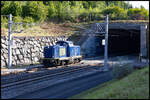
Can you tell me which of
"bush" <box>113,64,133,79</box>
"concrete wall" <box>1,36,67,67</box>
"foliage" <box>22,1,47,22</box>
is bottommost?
"bush" <box>113,64,133,79</box>

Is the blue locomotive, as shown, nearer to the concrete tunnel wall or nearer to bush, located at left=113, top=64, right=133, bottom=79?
the concrete tunnel wall

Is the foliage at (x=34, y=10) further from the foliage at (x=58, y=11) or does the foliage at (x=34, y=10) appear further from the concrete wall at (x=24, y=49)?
the concrete wall at (x=24, y=49)

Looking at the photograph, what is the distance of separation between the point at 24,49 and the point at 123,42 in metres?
31.8

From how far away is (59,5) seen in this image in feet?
165

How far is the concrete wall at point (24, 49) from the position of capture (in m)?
28.9

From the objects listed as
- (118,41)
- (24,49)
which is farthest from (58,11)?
(24,49)

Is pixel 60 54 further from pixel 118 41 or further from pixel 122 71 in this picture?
pixel 118 41

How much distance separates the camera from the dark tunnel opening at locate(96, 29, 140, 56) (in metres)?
49.2

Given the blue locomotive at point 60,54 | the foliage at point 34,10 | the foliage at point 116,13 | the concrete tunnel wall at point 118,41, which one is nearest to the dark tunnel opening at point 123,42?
the concrete tunnel wall at point 118,41

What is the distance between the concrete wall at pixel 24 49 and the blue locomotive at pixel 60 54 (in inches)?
165

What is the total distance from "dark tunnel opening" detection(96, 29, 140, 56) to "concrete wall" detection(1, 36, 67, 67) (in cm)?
1548

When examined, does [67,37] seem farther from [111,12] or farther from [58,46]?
[111,12]

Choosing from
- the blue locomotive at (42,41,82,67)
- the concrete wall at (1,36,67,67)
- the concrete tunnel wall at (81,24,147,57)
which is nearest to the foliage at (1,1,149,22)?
the concrete tunnel wall at (81,24,147,57)

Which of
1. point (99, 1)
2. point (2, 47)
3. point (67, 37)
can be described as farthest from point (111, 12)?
point (2, 47)
